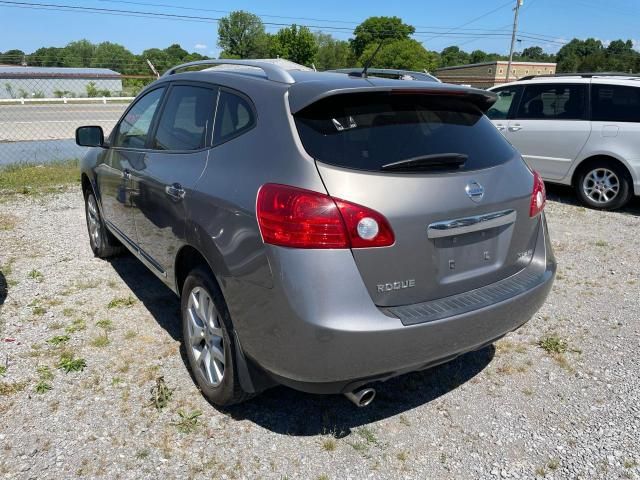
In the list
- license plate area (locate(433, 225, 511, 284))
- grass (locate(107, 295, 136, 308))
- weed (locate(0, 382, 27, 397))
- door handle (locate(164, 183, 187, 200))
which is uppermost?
door handle (locate(164, 183, 187, 200))

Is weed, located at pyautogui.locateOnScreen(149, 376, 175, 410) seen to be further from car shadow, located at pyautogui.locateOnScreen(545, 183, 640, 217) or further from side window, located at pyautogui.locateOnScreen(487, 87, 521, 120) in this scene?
side window, located at pyautogui.locateOnScreen(487, 87, 521, 120)

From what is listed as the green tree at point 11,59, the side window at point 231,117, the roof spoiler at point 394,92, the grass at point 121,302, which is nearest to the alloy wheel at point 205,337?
the side window at point 231,117

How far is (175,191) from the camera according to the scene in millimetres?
2975

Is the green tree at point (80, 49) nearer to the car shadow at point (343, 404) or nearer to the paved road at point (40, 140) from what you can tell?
the paved road at point (40, 140)

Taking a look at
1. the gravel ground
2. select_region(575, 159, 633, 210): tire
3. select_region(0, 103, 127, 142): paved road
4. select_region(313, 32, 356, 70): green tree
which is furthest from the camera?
select_region(313, 32, 356, 70): green tree

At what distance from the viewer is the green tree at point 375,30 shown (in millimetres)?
102750

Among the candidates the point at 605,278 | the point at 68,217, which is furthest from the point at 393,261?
the point at 68,217

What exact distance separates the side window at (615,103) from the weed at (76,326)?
272 inches

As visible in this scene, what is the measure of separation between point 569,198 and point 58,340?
7.33 metres

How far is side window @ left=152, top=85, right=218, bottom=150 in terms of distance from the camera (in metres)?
2.99

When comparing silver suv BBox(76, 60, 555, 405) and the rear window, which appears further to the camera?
the rear window

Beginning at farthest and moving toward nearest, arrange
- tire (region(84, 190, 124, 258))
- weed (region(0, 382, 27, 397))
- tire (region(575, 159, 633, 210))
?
tire (region(575, 159, 633, 210)) < tire (region(84, 190, 124, 258)) < weed (region(0, 382, 27, 397))

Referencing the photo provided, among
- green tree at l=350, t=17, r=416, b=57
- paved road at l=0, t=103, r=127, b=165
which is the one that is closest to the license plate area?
paved road at l=0, t=103, r=127, b=165

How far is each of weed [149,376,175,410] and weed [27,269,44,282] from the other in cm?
224
